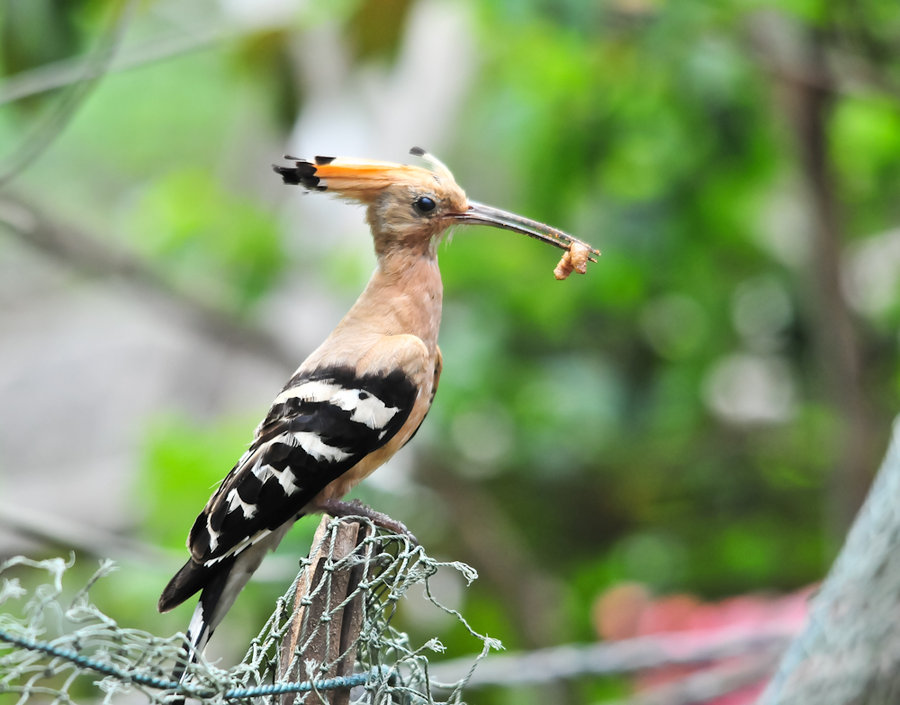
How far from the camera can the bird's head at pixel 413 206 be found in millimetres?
1863

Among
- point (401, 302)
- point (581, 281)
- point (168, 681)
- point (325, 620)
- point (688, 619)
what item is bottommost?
point (168, 681)

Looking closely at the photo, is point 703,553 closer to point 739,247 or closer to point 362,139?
point 739,247

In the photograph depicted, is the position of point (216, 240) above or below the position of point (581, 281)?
below

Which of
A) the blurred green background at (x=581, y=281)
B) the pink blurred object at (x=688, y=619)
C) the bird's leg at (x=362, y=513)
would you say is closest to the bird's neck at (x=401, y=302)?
the bird's leg at (x=362, y=513)

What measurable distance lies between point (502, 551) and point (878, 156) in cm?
246

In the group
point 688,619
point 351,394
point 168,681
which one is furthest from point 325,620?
point 688,619

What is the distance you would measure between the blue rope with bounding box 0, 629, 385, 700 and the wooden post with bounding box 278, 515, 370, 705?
0.02 m

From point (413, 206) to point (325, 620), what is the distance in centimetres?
87

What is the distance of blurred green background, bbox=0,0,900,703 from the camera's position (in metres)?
3.96

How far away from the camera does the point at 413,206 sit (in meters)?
1.93

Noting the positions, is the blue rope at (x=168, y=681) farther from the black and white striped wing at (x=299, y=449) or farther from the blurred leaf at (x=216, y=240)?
the blurred leaf at (x=216, y=240)

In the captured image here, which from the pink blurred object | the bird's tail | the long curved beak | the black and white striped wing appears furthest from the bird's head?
the pink blurred object

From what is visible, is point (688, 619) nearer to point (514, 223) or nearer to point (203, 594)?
point (514, 223)

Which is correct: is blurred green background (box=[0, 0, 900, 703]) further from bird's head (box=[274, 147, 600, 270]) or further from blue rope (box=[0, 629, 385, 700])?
blue rope (box=[0, 629, 385, 700])
